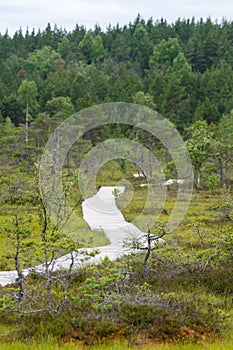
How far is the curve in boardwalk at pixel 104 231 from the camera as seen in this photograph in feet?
38.1

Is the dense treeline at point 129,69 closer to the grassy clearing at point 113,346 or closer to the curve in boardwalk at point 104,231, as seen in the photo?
the curve in boardwalk at point 104,231

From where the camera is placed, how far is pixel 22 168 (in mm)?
39781

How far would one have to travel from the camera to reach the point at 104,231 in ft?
60.1

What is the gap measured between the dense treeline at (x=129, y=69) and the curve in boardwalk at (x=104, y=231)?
109 feet

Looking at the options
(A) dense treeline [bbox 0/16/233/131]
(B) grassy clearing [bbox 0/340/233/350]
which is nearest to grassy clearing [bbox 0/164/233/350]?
(B) grassy clearing [bbox 0/340/233/350]

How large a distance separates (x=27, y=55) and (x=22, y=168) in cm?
7873

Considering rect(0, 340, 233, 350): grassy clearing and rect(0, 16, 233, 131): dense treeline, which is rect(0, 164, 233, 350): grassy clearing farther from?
rect(0, 16, 233, 131): dense treeline

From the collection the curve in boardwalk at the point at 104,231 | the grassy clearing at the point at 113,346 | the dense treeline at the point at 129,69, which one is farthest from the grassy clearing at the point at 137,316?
the dense treeline at the point at 129,69

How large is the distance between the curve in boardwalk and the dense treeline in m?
33.3

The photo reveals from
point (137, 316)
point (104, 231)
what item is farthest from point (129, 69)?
point (137, 316)

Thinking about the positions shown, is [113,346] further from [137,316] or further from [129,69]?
[129,69]

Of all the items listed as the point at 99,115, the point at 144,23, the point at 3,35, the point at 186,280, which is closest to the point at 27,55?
the point at 3,35

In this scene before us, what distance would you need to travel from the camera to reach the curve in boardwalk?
38.1ft

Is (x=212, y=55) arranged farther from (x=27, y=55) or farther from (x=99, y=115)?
(x=99, y=115)
